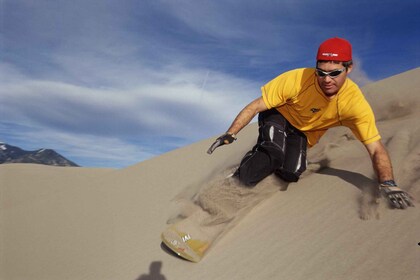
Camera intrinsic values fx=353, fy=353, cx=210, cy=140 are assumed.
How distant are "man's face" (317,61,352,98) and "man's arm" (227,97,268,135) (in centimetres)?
58

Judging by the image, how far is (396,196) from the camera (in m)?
2.47

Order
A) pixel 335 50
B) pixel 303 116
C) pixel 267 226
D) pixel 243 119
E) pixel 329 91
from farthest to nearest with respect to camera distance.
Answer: pixel 303 116 → pixel 243 119 → pixel 329 91 → pixel 267 226 → pixel 335 50

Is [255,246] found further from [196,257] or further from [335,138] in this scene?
[335,138]

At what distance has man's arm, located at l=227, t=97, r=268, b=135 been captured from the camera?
321 cm

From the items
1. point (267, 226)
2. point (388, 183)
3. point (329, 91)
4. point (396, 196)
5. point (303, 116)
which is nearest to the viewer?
point (396, 196)

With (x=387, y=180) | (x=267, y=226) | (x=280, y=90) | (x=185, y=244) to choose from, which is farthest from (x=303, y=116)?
(x=185, y=244)

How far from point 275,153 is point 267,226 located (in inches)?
28.6

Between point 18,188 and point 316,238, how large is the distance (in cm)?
919

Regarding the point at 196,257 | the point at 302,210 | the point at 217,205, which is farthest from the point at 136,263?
the point at 302,210

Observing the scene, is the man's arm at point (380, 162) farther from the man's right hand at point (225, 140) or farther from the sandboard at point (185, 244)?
the sandboard at point (185, 244)

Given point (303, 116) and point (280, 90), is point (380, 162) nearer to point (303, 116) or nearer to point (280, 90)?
point (303, 116)

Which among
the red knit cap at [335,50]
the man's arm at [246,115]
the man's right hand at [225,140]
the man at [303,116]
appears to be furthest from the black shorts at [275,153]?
the red knit cap at [335,50]

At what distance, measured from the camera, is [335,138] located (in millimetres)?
4602

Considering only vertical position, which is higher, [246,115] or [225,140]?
[246,115]
